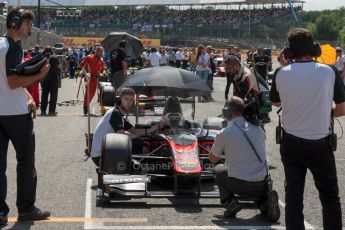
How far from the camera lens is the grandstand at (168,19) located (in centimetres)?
8350

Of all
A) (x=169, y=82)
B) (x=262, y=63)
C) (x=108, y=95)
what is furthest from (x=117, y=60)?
(x=169, y=82)

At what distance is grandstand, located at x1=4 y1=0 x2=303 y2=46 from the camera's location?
8350cm

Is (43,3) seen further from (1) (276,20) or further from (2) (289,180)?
(2) (289,180)

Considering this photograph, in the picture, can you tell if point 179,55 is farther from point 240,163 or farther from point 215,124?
point 240,163

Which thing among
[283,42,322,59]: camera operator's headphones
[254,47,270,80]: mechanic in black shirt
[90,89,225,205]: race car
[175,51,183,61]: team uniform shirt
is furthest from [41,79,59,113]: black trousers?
[175,51,183,61]: team uniform shirt

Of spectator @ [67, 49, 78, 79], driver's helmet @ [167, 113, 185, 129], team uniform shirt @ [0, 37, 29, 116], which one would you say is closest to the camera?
team uniform shirt @ [0, 37, 29, 116]

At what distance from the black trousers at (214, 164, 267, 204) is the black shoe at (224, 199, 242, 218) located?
4.5 inches

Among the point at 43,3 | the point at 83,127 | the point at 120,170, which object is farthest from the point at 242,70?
the point at 43,3

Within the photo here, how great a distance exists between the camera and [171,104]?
920 centimetres

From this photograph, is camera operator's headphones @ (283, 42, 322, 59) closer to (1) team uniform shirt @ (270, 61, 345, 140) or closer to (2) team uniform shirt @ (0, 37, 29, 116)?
(1) team uniform shirt @ (270, 61, 345, 140)

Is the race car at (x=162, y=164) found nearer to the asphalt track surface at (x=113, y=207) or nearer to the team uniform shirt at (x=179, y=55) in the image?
the asphalt track surface at (x=113, y=207)

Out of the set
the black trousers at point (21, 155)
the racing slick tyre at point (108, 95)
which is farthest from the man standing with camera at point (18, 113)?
the racing slick tyre at point (108, 95)

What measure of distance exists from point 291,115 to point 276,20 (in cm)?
8307

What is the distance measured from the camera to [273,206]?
6770 millimetres
